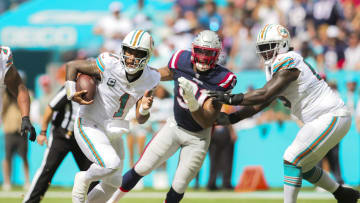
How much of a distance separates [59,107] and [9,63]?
1.07 meters

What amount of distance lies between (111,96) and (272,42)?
1.76 meters

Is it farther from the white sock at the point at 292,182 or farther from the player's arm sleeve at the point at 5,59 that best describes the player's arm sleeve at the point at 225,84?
the player's arm sleeve at the point at 5,59

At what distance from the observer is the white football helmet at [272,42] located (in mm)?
6059

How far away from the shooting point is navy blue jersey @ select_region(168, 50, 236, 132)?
6160 millimetres

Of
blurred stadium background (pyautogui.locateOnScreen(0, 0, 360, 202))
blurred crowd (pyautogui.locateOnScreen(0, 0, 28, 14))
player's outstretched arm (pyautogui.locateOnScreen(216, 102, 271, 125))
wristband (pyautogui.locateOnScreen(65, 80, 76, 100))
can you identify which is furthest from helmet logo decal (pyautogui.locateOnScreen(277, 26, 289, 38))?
blurred crowd (pyautogui.locateOnScreen(0, 0, 28, 14))

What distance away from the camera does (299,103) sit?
6031 millimetres

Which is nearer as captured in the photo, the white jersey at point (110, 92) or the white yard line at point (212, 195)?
the white jersey at point (110, 92)

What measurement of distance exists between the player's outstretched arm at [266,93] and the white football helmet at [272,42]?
1.18ft

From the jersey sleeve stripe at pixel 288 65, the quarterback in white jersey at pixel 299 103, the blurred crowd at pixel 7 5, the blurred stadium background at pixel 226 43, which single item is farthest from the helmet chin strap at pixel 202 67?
the blurred crowd at pixel 7 5

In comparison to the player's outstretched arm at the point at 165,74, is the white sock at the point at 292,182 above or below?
below

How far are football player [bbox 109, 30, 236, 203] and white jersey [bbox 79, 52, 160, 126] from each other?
1.75ft

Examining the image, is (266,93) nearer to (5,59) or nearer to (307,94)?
(307,94)

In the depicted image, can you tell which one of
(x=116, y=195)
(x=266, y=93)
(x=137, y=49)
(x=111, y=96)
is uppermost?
(x=137, y=49)

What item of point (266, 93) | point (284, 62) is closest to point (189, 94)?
point (266, 93)
